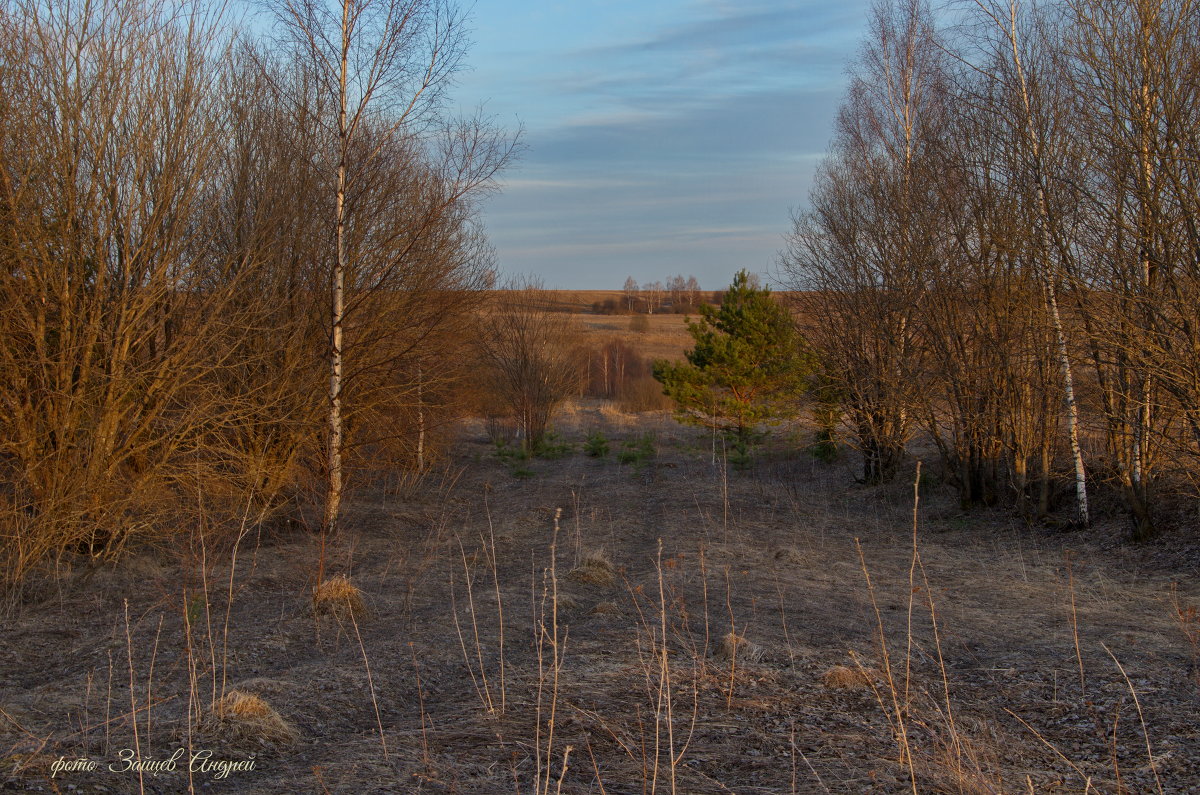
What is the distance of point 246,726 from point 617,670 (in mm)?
2036

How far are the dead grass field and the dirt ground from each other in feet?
0.08

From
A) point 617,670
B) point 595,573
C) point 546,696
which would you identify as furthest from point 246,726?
point 595,573

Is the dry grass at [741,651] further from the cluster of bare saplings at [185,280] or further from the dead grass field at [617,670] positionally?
the cluster of bare saplings at [185,280]

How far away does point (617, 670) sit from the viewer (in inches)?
193

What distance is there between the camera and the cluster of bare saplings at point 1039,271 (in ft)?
25.7

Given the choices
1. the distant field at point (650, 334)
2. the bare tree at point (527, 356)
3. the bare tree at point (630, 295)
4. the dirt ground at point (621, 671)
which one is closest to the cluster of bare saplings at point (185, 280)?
the dirt ground at point (621, 671)

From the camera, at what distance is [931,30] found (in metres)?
13.9

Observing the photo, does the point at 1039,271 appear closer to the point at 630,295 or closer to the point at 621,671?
the point at 621,671

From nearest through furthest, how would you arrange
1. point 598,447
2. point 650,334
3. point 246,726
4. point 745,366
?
1. point 246,726
2. point 745,366
3. point 598,447
4. point 650,334

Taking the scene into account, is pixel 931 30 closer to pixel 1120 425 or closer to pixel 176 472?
pixel 1120 425

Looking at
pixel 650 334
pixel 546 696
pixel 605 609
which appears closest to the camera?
pixel 546 696

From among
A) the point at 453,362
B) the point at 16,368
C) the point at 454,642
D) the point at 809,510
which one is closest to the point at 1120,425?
the point at 809,510

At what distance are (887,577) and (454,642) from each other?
455 centimetres

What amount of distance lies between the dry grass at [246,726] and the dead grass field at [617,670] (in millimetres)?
14
